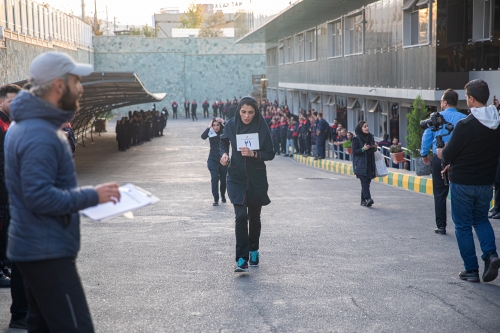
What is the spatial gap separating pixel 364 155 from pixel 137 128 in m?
26.1

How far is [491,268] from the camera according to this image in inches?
Result: 256

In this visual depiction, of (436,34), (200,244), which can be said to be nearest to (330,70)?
(436,34)

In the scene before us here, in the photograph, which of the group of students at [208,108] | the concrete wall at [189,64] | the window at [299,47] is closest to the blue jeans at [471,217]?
the window at [299,47]

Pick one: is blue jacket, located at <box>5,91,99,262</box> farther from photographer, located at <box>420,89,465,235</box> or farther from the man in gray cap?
photographer, located at <box>420,89,465,235</box>

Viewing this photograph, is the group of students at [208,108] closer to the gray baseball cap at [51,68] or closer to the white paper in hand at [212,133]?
the white paper in hand at [212,133]

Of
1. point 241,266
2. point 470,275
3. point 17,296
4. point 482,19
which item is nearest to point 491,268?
point 470,275

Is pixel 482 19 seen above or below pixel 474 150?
above

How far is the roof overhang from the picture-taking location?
29.8m

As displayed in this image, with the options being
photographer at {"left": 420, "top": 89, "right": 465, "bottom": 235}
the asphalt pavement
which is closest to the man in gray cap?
the asphalt pavement

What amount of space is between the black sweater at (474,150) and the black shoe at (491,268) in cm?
67

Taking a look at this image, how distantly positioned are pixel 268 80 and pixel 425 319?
57.6 metres

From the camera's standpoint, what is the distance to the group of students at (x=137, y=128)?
33.6 meters

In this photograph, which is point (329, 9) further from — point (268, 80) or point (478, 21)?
point (268, 80)

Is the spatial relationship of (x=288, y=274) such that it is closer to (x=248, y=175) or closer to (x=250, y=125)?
(x=248, y=175)
